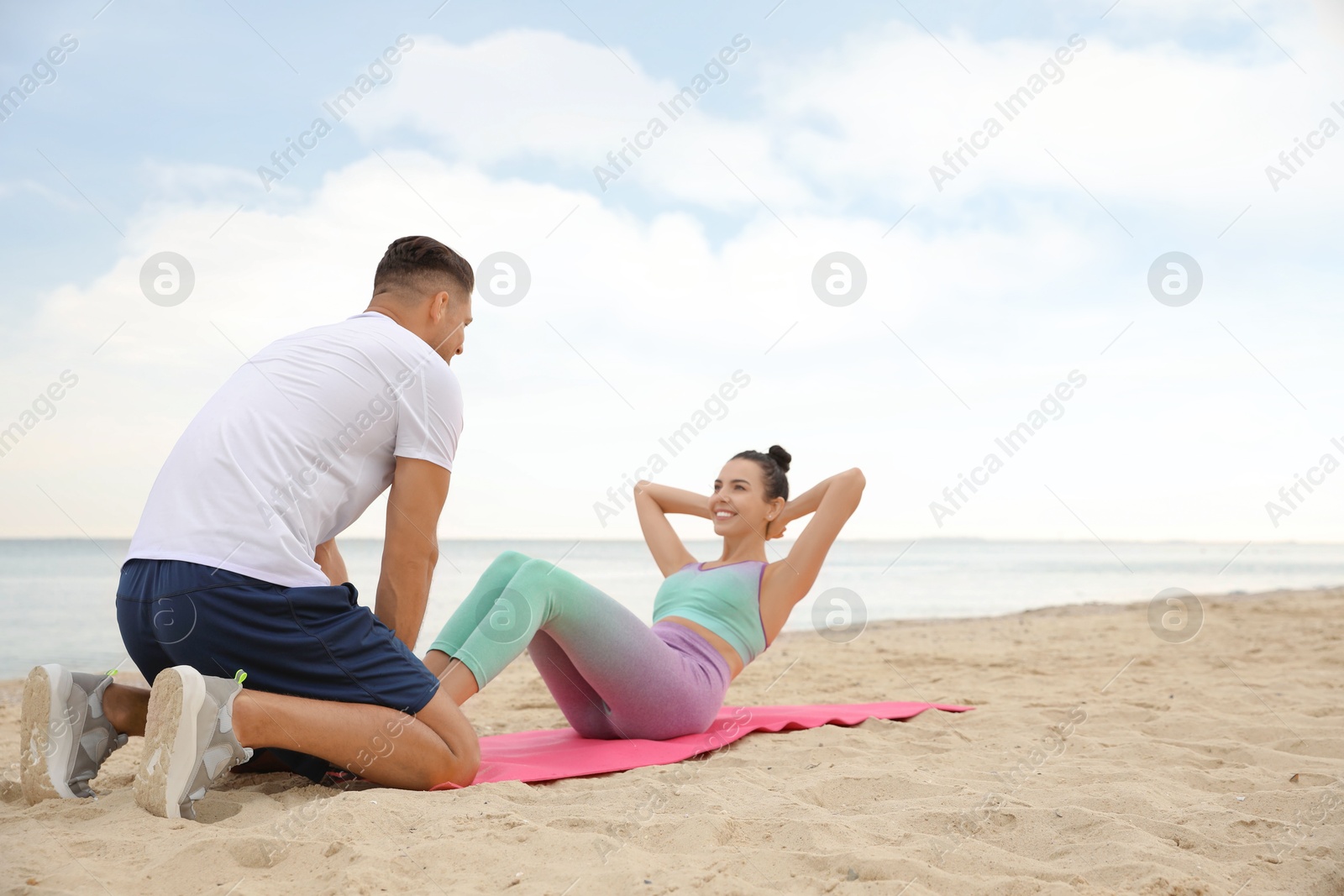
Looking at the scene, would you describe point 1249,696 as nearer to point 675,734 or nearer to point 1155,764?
point 1155,764

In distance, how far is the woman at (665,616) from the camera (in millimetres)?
2904

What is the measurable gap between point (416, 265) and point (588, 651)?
1443 millimetres

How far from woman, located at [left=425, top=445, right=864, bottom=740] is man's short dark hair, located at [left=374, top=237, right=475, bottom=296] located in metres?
0.98

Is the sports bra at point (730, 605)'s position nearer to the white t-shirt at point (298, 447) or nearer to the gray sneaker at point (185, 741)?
the white t-shirt at point (298, 447)

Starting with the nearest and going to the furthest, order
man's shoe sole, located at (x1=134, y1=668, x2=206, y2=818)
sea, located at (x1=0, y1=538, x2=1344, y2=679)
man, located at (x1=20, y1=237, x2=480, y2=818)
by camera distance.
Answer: man's shoe sole, located at (x1=134, y1=668, x2=206, y2=818) → man, located at (x1=20, y1=237, x2=480, y2=818) → sea, located at (x1=0, y1=538, x2=1344, y2=679)

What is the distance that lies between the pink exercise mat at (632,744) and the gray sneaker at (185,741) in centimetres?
66

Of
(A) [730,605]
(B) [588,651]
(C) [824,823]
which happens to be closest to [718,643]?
(A) [730,605]

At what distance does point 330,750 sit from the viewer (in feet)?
7.87

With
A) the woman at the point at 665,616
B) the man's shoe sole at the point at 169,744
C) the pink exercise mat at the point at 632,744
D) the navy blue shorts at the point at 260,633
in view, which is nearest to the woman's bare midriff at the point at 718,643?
the woman at the point at 665,616

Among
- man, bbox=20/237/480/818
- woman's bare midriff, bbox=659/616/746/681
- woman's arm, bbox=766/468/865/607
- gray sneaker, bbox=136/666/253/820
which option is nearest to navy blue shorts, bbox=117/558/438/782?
man, bbox=20/237/480/818

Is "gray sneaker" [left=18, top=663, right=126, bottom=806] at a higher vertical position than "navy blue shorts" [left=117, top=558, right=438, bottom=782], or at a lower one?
lower

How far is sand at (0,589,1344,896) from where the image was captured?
6.18 feet

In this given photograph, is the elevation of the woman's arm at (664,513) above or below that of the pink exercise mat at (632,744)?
above

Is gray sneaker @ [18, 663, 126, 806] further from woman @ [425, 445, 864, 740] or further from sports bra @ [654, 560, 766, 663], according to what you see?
sports bra @ [654, 560, 766, 663]
